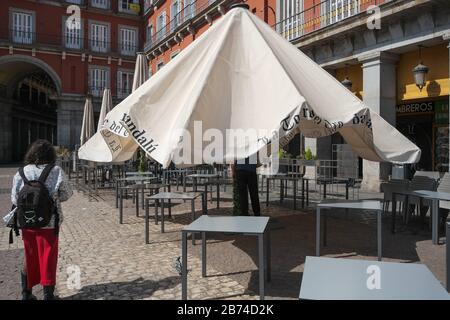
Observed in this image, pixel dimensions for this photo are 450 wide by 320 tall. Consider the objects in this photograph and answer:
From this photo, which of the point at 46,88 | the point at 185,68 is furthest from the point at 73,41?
the point at 185,68

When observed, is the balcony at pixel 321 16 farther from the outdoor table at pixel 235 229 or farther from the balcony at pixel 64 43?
the balcony at pixel 64 43

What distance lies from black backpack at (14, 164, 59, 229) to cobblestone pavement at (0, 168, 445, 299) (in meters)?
0.89

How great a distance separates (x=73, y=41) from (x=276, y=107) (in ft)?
114

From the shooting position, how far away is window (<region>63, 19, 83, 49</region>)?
34.9 metres

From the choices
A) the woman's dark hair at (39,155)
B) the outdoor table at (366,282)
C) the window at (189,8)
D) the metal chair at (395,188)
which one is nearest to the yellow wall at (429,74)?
the metal chair at (395,188)

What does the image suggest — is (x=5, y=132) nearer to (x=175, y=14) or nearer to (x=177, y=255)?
(x=175, y=14)

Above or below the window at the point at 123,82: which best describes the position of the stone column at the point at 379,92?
below

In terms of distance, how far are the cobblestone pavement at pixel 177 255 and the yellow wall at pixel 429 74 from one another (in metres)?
5.68

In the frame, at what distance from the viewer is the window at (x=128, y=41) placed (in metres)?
37.2

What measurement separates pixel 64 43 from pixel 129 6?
685cm

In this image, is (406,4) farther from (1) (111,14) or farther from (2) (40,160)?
(1) (111,14)

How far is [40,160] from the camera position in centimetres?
405

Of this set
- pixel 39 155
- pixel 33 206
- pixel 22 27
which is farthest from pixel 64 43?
pixel 33 206

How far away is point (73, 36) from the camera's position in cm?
3522
